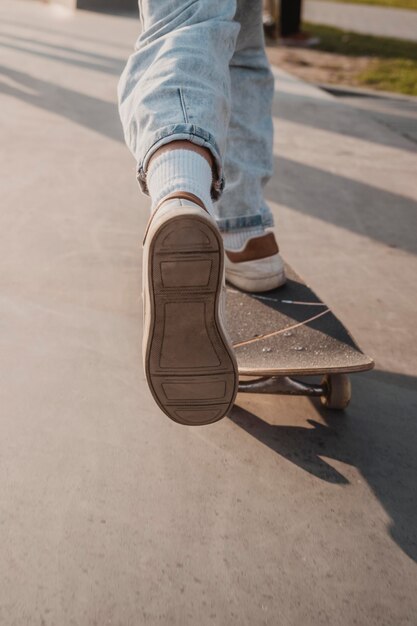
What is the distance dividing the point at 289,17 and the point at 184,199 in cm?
757

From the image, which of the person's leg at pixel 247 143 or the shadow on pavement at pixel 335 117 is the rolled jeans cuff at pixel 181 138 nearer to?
the person's leg at pixel 247 143

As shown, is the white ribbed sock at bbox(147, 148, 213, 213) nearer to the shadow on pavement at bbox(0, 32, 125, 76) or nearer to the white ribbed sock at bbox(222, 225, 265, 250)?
the white ribbed sock at bbox(222, 225, 265, 250)

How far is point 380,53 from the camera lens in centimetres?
783

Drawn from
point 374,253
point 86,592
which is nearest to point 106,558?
point 86,592

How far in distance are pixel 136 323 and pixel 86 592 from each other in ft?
3.36

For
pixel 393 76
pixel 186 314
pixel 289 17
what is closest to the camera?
pixel 186 314

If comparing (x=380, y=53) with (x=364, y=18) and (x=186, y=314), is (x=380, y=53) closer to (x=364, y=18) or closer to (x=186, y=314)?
(x=364, y=18)

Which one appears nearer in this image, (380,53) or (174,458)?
(174,458)

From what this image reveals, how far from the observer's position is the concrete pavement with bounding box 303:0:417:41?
378 inches

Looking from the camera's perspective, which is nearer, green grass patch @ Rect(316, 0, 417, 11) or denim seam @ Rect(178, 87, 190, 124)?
denim seam @ Rect(178, 87, 190, 124)

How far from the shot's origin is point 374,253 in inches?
113

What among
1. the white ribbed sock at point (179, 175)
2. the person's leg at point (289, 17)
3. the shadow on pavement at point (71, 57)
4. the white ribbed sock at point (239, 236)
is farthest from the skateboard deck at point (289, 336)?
the person's leg at point (289, 17)

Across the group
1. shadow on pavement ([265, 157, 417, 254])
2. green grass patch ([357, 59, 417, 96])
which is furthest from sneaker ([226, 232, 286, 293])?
green grass patch ([357, 59, 417, 96])

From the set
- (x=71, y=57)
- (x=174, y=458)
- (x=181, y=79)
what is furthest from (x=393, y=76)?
(x=174, y=458)
